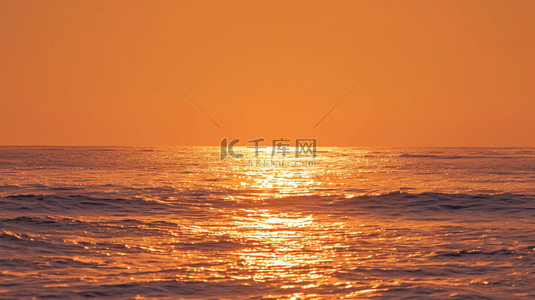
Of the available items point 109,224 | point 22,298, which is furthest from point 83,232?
point 22,298

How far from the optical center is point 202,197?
34188 millimetres

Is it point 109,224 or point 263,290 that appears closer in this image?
point 263,290

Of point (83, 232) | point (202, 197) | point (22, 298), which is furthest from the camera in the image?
point (202, 197)

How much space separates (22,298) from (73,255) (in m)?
4.53

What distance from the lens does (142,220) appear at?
24.1 meters

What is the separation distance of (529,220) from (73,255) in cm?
2094

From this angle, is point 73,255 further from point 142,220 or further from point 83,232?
point 142,220

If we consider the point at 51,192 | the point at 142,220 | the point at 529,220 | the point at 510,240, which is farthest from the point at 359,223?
the point at 51,192

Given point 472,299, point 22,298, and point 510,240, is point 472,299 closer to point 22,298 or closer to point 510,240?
point 510,240

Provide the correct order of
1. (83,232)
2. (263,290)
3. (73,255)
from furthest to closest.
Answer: (83,232) < (73,255) < (263,290)

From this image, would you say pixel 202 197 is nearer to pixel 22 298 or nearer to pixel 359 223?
pixel 359 223

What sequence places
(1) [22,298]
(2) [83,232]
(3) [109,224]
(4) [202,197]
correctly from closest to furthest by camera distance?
1. (1) [22,298]
2. (2) [83,232]
3. (3) [109,224]
4. (4) [202,197]

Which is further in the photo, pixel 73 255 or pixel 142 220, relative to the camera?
pixel 142 220

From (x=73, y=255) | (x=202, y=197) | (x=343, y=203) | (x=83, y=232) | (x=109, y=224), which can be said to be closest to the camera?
(x=73, y=255)
